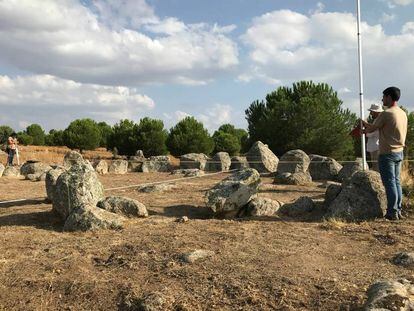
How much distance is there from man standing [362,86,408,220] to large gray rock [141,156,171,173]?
549 inches

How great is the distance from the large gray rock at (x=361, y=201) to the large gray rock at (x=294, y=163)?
9.05 metres

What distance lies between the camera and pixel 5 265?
17.5 feet

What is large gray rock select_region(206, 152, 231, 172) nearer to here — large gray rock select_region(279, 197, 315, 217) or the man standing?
large gray rock select_region(279, 197, 315, 217)

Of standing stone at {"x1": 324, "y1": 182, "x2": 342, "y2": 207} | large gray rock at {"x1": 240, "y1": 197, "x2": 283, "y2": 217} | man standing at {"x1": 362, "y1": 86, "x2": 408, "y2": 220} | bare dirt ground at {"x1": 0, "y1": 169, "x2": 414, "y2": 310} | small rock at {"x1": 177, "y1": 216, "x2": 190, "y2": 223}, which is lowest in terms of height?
bare dirt ground at {"x1": 0, "y1": 169, "x2": 414, "y2": 310}

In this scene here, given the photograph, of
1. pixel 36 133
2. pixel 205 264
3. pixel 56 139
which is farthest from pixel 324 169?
pixel 36 133

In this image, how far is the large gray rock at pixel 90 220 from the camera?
6.69 meters

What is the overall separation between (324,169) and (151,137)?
16617 millimetres

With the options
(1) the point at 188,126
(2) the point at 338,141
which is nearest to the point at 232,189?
(2) the point at 338,141

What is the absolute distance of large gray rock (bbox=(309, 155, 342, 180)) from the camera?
15328 millimetres

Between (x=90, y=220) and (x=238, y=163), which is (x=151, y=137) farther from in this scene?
(x=90, y=220)

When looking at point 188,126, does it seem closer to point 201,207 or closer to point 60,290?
point 201,207

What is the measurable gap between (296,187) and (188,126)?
18869 mm

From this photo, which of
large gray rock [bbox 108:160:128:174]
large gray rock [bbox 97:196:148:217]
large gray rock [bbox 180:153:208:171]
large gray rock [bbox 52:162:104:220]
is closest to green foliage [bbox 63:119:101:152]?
large gray rock [bbox 180:153:208:171]

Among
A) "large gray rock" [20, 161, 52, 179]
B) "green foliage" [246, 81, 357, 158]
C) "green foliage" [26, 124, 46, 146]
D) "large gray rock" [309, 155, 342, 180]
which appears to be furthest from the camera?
"green foliage" [26, 124, 46, 146]
